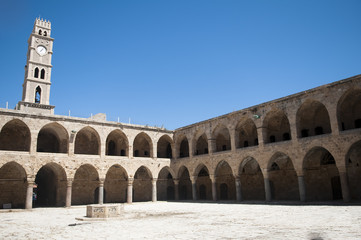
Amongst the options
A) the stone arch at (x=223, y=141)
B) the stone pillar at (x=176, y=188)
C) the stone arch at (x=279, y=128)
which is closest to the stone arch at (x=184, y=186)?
the stone pillar at (x=176, y=188)

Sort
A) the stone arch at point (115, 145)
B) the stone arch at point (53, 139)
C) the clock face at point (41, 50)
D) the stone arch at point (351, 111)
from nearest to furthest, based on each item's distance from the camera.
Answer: the stone arch at point (351, 111)
the stone arch at point (53, 139)
the stone arch at point (115, 145)
the clock face at point (41, 50)

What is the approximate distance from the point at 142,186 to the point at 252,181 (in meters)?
11.8

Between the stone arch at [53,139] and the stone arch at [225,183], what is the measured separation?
1482cm

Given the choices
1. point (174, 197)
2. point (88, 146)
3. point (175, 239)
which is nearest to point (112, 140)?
point (88, 146)

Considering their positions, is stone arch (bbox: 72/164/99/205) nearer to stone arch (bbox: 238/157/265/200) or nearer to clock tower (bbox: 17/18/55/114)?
clock tower (bbox: 17/18/55/114)

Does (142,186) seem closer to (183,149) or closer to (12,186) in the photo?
(183,149)

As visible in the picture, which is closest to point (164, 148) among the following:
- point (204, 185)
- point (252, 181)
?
point (204, 185)

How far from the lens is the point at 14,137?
25594 mm

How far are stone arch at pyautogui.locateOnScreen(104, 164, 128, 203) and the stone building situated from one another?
0.10 metres

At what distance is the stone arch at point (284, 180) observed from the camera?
24531mm

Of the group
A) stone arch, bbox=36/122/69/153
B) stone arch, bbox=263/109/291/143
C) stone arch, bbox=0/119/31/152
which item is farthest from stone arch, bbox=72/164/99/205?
stone arch, bbox=263/109/291/143

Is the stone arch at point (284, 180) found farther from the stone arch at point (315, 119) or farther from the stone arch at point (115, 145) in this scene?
the stone arch at point (115, 145)

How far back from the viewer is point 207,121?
A: 2789 cm

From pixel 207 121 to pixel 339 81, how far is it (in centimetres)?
1214
